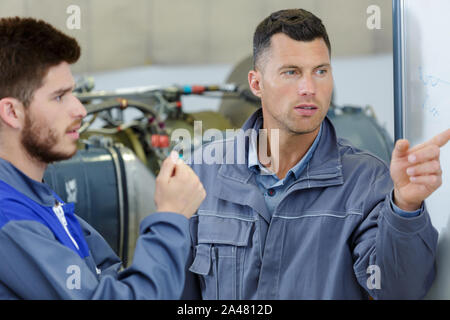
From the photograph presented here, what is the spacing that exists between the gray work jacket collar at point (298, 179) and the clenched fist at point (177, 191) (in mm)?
160

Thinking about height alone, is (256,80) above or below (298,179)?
above

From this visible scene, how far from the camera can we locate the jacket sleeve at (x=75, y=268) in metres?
0.71

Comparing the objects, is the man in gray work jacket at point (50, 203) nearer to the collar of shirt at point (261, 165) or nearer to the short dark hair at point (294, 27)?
the collar of shirt at point (261, 165)

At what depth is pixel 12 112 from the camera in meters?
0.79

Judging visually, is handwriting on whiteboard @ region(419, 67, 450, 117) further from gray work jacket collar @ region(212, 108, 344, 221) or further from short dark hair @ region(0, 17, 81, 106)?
short dark hair @ region(0, 17, 81, 106)

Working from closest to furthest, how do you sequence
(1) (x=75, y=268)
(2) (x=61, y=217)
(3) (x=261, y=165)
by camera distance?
1. (1) (x=75, y=268)
2. (2) (x=61, y=217)
3. (3) (x=261, y=165)

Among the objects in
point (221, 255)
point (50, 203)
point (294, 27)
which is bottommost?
point (221, 255)

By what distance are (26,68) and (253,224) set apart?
43cm

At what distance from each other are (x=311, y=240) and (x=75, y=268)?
37 centimetres

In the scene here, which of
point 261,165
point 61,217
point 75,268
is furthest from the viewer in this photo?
point 261,165

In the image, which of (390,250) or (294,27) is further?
(294,27)

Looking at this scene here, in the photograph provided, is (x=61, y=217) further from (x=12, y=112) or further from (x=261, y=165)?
(x=261, y=165)

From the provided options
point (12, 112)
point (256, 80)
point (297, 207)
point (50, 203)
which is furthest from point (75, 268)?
point (256, 80)

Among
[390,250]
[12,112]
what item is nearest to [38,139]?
[12,112]
